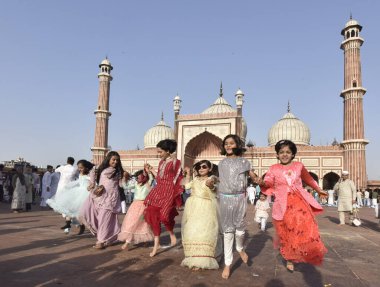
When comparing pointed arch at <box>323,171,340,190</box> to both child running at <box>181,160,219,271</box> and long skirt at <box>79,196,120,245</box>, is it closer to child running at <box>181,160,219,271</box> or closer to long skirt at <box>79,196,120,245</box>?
long skirt at <box>79,196,120,245</box>

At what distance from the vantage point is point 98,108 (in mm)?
33625

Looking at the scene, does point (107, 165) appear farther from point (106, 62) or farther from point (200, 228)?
point (106, 62)

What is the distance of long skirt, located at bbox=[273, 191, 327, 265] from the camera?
3121 millimetres

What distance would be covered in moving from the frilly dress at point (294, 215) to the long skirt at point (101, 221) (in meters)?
2.24

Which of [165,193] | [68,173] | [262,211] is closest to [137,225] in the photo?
[165,193]

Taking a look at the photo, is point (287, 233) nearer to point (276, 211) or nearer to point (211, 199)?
point (276, 211)

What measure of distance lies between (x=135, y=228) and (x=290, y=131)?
3196 centimetres

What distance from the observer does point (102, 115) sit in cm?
3341

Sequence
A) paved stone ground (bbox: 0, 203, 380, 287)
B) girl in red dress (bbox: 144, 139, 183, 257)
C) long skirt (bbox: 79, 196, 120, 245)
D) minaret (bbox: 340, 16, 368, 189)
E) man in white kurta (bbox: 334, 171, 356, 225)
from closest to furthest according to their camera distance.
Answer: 1. paved stone ground (bbox: 0, 203, 380, 287)
2. girl in red dress (bbox: 144, 139, 183, 257)
3. long skirt (bbox: 79, 196, 120, 245)
4. man in white kurta (bbox: 334, 171, 356, 225)
5. minaret (bbox: 340, 16, 368, 189)

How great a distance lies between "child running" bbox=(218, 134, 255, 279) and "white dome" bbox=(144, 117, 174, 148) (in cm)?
3549

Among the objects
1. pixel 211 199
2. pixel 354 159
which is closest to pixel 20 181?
pixel 211 199

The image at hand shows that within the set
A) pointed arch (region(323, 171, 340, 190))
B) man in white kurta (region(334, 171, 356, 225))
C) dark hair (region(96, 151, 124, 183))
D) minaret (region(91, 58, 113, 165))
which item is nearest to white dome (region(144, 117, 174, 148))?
minaret (region(91, 58, 113, 165))

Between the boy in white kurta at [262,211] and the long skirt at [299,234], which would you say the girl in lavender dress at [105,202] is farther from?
the boy in white kurta at [262,211]

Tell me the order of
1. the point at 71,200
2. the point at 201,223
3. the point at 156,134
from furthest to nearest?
the point at 156,134
the point at 71,200
the point at 201,223
